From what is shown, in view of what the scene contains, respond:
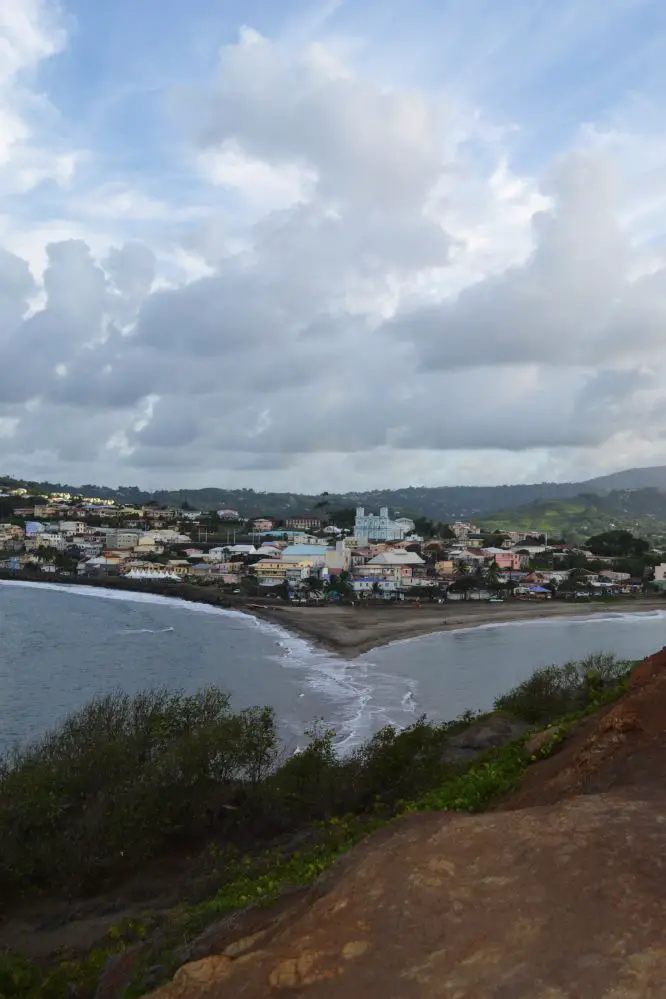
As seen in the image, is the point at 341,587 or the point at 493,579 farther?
the point at 493,579

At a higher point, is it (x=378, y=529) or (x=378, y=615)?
(x=378, y=529)

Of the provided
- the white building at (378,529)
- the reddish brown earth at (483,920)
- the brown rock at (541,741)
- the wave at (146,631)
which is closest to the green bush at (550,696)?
the brown rock at (541,741)

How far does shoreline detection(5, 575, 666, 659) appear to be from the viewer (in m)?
48.5

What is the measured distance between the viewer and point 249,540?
122m

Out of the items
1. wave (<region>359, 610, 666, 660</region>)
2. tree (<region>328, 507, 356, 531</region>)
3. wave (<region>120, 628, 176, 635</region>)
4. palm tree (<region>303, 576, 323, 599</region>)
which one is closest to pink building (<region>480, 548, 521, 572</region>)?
palm tree (<region>303, 576, 323, 599</region>)

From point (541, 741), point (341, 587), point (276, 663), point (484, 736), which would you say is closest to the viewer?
point (541, 741)

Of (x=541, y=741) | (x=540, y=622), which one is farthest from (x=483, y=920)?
(x=540, y=622)

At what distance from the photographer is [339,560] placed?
3457 inches

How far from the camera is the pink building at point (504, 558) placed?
306 ft

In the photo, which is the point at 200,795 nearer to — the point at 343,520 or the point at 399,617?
the point at 399,617

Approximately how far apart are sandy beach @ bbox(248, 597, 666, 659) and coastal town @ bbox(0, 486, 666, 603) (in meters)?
6.14

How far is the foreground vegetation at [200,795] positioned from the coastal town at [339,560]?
5452 cm

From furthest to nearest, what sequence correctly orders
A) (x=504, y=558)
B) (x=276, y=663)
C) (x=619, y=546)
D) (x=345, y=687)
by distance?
1. (x=619, y=546)
2. (x=504, y=558)
3. (x=276, y=663)
4. (x=345, y=687)

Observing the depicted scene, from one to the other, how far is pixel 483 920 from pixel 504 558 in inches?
3695
